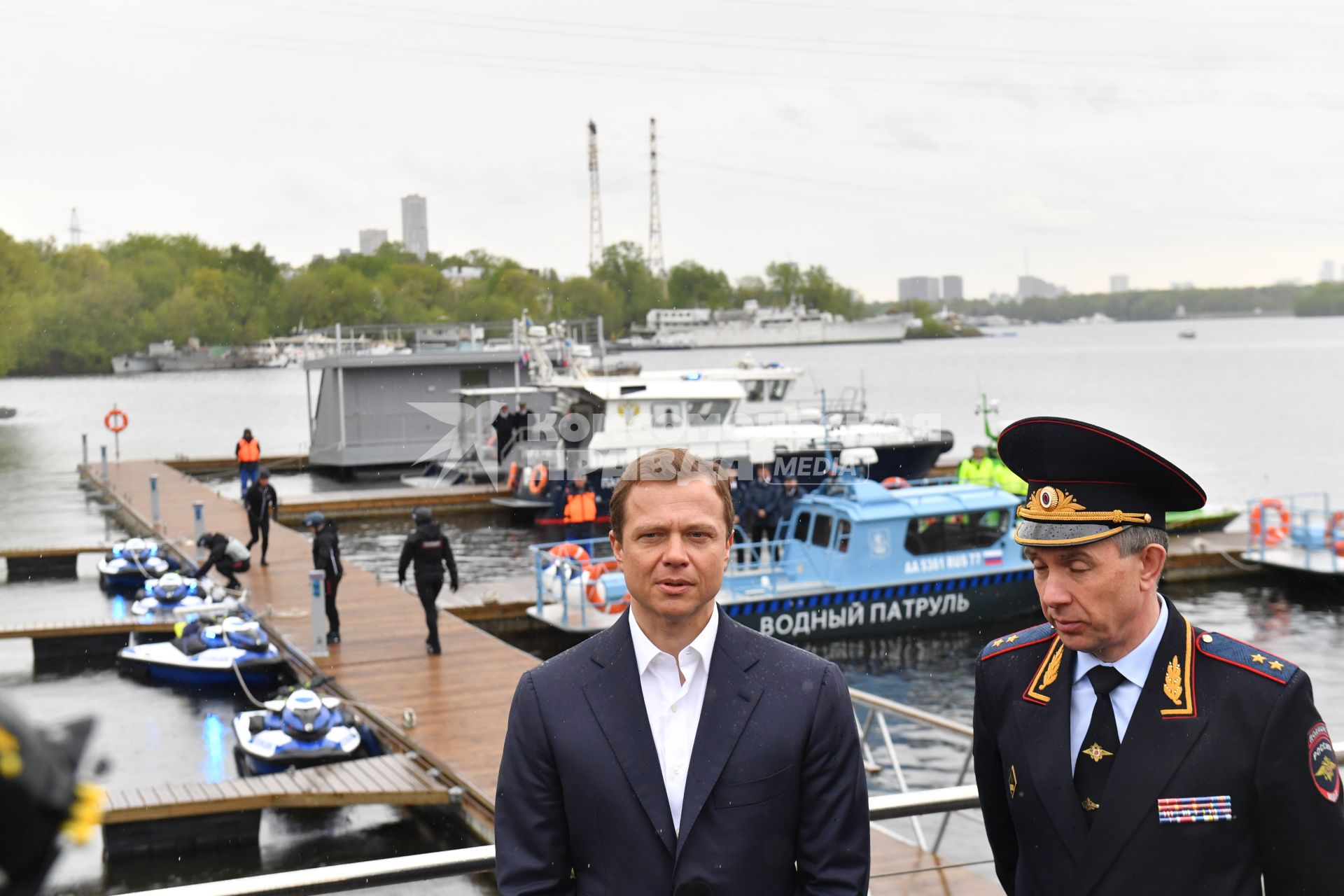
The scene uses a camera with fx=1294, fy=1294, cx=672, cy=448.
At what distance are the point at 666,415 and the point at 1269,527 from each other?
12381 mm

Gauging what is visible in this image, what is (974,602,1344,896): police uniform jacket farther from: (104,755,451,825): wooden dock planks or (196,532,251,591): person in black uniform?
(196,532,251,591): person in black uniform

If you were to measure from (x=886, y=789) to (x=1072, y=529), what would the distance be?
10359mm

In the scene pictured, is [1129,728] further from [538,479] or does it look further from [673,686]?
[538,479]

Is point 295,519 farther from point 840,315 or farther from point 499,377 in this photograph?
point 840,315

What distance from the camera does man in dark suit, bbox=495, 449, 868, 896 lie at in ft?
8.41

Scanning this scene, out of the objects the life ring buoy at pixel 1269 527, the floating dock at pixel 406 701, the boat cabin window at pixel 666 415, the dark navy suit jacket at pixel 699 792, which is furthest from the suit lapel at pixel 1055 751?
the boat cabin window at pixel 666 415

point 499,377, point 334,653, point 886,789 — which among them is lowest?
point 886,789

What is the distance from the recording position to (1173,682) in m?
2.63

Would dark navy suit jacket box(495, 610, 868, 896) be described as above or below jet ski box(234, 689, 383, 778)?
above

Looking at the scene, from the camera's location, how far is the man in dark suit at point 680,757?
2.56 meters

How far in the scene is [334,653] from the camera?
47.8 ft

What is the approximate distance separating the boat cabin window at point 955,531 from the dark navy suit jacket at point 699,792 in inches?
640

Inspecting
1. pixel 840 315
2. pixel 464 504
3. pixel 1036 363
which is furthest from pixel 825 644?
pixel 840 315

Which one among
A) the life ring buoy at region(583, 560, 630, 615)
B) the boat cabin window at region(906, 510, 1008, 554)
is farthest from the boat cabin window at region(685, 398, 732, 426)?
the life ring buoy at region(583, 560, 630, 615)
